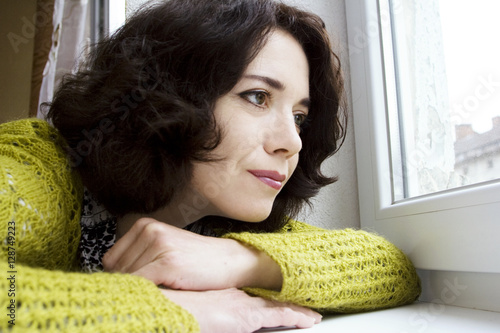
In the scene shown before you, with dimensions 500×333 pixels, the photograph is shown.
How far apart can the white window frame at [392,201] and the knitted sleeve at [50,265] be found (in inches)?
19.0

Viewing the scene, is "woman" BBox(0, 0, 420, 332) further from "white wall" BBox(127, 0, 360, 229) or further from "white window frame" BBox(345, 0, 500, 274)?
"white wall" BBox(127, 0, 360, 229)

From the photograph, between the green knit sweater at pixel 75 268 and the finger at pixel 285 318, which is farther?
the finger at pixel 285 318

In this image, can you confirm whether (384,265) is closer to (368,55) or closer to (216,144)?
(216,144)

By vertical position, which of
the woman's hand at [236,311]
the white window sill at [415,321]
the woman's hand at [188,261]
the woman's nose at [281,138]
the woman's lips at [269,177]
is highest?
the woman's nose at [281,138]

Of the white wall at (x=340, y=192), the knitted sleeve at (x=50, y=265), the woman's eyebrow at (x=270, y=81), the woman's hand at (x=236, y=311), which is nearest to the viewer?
the knitted sleeve at (x=50, y=265)

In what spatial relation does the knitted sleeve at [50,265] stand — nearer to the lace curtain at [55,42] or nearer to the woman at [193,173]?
the woman at [193,173]

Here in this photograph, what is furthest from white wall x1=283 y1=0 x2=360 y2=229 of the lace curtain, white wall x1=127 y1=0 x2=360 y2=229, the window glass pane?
the lace curtain

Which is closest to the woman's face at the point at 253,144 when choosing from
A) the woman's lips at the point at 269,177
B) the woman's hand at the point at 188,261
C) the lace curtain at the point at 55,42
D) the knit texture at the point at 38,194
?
the woman's lips at the point at 269,177

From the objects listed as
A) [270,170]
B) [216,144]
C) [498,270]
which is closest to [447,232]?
[498,270]

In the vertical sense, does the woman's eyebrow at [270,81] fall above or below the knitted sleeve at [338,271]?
above

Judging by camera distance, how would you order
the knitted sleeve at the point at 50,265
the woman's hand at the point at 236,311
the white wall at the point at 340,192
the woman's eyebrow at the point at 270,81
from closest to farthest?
the knitted sleeve at the point at 50,265 < the woman's hand at the point at 236,311 < the woman's eyebrow at the point at 270,81 < the white wall at the point at 340,192

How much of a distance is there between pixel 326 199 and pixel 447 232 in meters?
0.43

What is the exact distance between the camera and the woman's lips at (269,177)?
2.32 feet

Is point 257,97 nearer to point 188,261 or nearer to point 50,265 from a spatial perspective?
point 188,261
